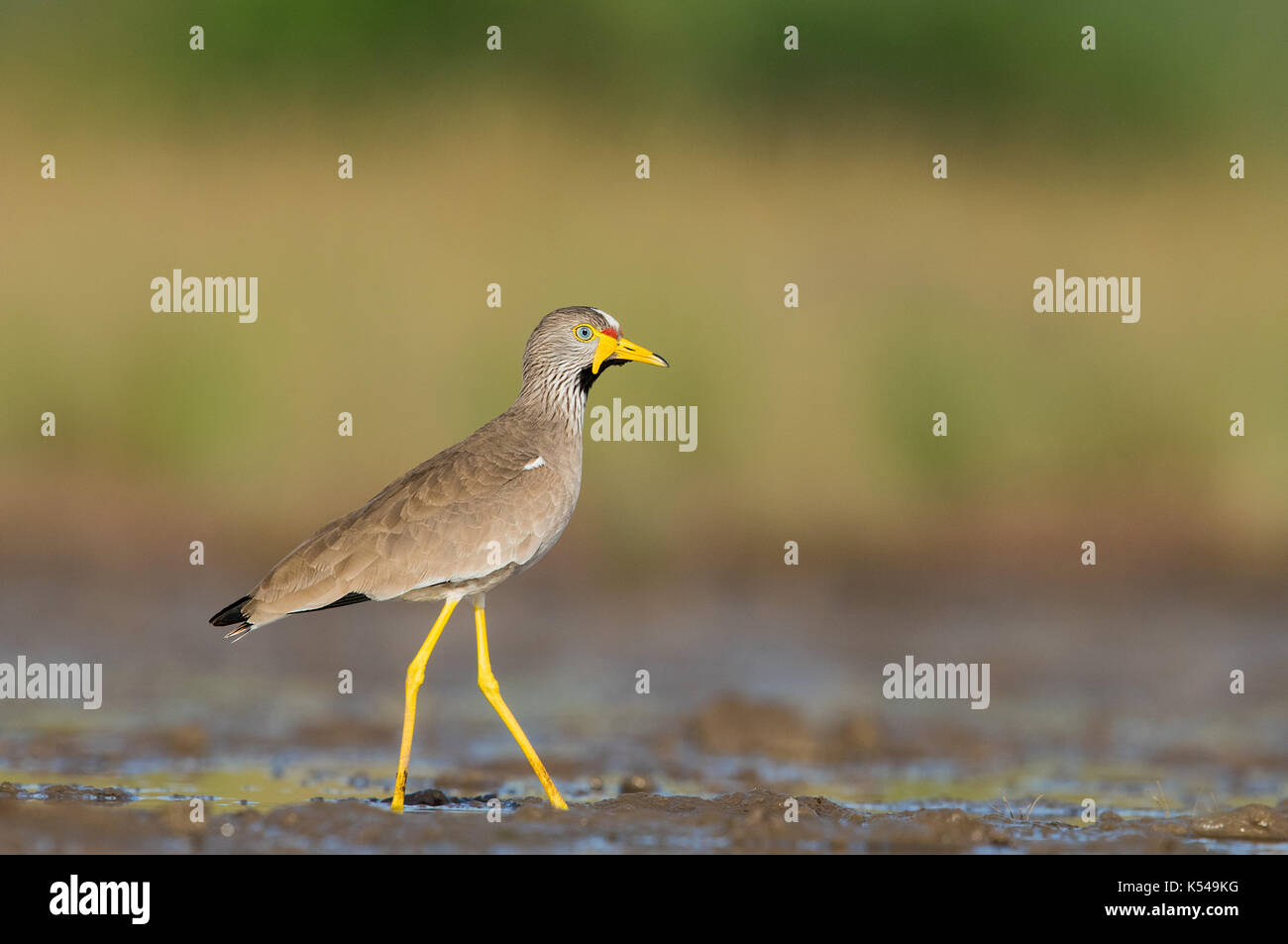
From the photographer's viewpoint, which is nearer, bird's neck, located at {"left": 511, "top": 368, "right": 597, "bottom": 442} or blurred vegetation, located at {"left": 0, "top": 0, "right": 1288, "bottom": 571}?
bird's neck, located at {"left": 511, "top": 368, "right": 597, "bottom": 442}

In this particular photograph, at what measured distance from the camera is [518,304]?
15.4 m

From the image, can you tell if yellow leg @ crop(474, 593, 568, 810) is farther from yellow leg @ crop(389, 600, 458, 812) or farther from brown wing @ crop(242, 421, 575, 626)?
brown wing @ crop(242, 421, 575, 626)

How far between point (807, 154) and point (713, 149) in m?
0.94

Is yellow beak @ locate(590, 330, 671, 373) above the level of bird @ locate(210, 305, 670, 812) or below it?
above

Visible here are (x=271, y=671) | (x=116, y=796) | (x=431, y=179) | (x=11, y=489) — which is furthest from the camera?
(x=431, y=179)

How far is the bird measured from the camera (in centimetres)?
836

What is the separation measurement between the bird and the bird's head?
1.8 inches

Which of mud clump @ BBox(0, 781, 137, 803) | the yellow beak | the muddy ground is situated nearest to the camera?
the muddy ground

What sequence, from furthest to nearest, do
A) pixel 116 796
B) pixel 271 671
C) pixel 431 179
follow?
pixel 431 179 < pixel 271 671 < pixel 116 796

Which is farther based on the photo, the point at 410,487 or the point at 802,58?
the point at 802,58

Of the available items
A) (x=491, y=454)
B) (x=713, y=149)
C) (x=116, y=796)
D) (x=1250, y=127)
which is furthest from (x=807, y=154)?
(x=116, y=796)

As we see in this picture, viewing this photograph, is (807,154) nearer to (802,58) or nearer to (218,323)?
(802,58)

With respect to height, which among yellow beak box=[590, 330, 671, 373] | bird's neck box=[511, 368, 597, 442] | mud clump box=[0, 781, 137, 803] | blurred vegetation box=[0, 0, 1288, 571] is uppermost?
blurred vegetation box=[0, 0, 1288, 571]

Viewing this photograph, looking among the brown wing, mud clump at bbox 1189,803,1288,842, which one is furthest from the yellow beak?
mud clump at bbox 1189,803,1288,842
